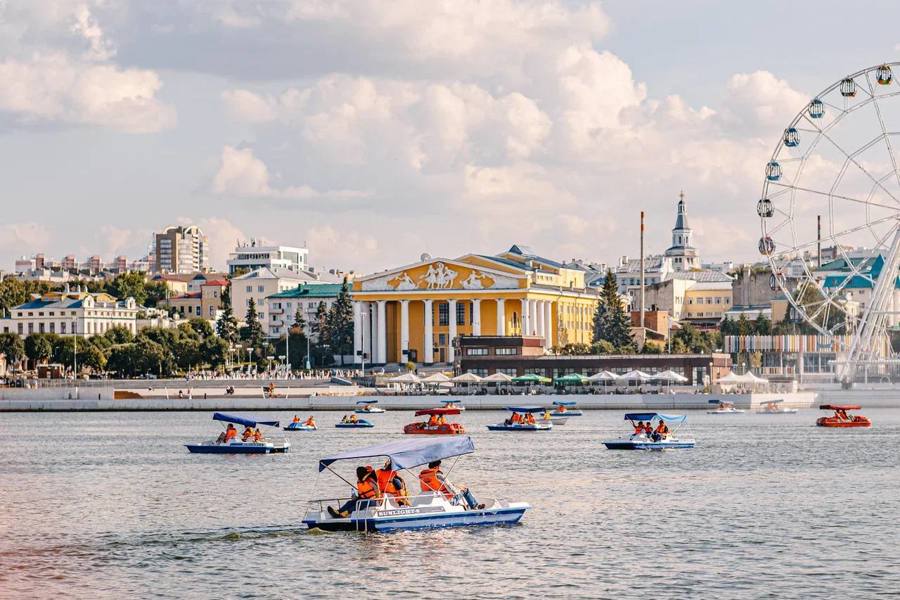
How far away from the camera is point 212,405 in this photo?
141625 millimetres

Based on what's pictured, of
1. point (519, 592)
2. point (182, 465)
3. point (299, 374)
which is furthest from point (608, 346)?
point (519, 592)

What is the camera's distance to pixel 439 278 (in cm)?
19338

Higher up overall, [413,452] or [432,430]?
[413,452]

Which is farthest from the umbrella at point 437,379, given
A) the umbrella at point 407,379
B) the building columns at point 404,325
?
the building columns at point 404,325

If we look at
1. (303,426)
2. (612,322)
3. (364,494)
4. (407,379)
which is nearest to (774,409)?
(407,379)

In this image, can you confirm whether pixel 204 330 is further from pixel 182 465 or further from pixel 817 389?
pixel 182 465

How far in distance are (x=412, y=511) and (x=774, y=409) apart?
3326 inches

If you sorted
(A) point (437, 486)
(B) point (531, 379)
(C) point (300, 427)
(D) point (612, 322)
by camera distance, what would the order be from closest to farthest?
(A) point (437, 486)
(C) point (300, 427)
(B) point (531, 379)
(D) point (612, 322)

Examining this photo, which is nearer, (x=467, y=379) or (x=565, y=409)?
(x=565, y=409)

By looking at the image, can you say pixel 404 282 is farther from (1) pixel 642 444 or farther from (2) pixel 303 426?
(1) pixel 642 444

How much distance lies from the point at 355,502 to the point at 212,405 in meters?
96.7

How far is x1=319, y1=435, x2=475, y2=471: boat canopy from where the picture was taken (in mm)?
46562

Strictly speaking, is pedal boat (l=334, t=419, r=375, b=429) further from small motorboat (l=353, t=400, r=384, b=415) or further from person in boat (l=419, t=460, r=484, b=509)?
person in boat (l=419, t=460, r=484, b=509)

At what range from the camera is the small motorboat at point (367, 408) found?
130 metres
